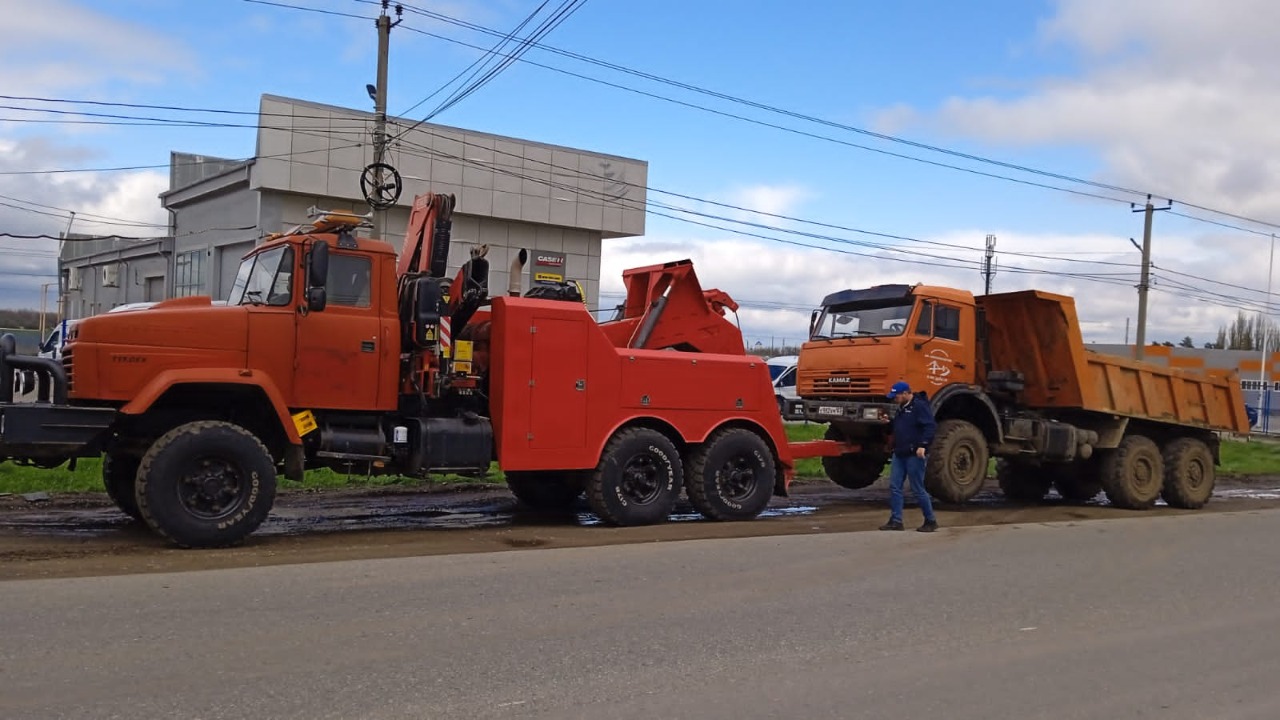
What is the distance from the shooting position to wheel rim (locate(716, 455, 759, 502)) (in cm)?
1270

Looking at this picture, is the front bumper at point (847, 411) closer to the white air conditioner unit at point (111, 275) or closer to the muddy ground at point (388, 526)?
the muddy ground at point (388, 526)

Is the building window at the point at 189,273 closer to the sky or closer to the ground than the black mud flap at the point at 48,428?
closer to the sky

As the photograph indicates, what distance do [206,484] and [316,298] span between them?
191 centimetres

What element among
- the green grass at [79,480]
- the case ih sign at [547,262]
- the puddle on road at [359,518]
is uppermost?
the case ih sign at [547,262]

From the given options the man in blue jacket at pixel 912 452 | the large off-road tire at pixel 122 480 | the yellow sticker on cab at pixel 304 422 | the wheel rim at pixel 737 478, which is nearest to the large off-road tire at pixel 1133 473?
the man in blue jacket at pixel 912 452

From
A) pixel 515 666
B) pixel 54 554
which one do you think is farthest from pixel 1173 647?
pixel 54 554

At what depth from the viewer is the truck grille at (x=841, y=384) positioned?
14602mm

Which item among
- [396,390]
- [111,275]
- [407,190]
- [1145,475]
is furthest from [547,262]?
[396,390]

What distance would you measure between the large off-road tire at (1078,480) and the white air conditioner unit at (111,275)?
114 ft

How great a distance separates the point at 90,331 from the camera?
960cm

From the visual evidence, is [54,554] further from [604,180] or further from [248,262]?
[604,180]

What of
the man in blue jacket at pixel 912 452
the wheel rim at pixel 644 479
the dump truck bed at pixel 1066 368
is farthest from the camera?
the dump truck bed at pixel 1066 368

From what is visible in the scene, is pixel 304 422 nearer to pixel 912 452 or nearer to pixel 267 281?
pixel 267 281

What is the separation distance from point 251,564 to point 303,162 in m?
23.5
